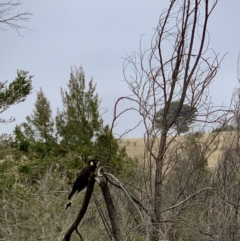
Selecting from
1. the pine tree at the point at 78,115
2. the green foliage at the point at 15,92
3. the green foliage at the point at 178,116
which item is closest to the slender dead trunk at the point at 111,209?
the green foliage at the point at 178,116

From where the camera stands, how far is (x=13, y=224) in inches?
469

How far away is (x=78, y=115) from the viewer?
24.6 metres

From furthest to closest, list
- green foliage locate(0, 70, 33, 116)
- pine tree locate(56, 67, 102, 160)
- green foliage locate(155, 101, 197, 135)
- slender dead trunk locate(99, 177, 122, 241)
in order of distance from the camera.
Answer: pine tree locate(56, 67, 102, 160) < green foliage locate(0, 70, 33, 116) < green foliage locate(155, 101, 197, 135) < slender dead trunk locate(99, 177, 122, 241)

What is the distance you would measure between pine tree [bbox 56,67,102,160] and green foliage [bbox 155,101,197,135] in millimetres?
17014

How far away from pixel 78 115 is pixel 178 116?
19.3 metres

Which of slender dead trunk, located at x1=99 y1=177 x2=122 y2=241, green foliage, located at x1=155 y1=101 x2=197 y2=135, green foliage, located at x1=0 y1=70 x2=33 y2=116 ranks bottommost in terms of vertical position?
slender dead trunk, located at x1=99 y1=177 x2=122 y2=241

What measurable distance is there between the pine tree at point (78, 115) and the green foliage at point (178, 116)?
55.8 feet

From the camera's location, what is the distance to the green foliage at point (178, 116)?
5.48m

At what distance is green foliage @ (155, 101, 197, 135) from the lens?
5.48m

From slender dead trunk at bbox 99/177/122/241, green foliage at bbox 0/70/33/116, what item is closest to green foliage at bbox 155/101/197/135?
slender dead trunk at bbox 99/177/122/241

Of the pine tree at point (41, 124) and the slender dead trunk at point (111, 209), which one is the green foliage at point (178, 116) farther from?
the pine tree at point (41, 124)

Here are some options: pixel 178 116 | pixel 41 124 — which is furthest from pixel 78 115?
pixel 178 116

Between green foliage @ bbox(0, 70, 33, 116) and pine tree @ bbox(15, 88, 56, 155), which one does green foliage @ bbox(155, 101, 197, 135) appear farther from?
pine tree @ bbox(15, 88, 56, 155)

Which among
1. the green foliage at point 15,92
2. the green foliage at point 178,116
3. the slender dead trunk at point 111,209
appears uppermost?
the green foliage at point 15,92
